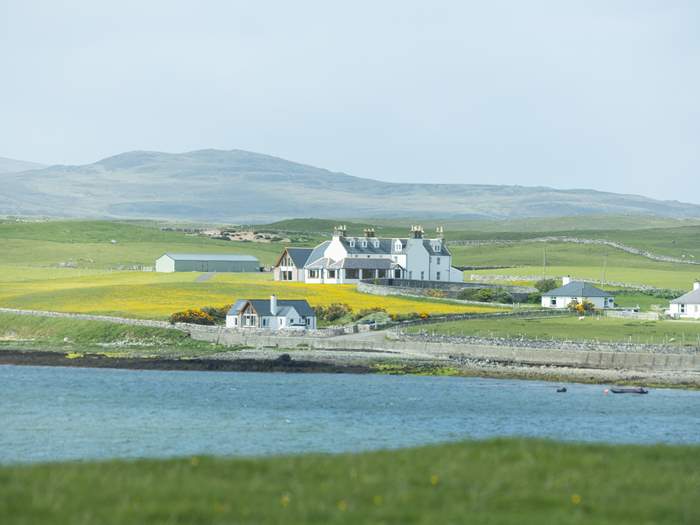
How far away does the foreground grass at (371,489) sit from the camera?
16.3 m

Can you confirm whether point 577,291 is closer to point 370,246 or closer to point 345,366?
point 370,246

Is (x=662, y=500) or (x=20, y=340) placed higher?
(x=662, y=500)

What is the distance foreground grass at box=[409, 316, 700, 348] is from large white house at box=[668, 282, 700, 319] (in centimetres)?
476

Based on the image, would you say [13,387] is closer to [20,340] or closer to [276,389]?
[276,389]

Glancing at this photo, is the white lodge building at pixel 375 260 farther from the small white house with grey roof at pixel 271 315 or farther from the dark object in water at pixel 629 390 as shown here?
the dark object in water at pixel 629 390

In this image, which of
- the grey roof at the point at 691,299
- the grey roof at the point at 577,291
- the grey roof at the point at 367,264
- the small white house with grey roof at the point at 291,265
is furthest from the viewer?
the small white house with grey roof at the point at 291,265

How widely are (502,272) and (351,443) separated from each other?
10253 centimetres

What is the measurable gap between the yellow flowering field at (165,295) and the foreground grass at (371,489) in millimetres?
68681

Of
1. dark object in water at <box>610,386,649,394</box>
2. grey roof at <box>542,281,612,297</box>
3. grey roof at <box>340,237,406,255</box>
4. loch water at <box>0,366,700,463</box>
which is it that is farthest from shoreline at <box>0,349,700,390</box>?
grey roof at <box>340,237,406,255</box>

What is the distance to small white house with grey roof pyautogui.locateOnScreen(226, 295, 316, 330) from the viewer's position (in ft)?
276

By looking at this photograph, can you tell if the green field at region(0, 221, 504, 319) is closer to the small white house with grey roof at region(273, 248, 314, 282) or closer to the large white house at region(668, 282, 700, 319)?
the small white house with grey roof at region(273, 248, 314, 282)

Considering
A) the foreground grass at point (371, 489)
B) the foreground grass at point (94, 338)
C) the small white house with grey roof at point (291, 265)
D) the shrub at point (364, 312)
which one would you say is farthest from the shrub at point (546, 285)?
the foreground grass at point (371, 489)

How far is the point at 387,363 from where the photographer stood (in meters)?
70.9

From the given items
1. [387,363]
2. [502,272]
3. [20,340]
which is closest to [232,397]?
[387,363]
